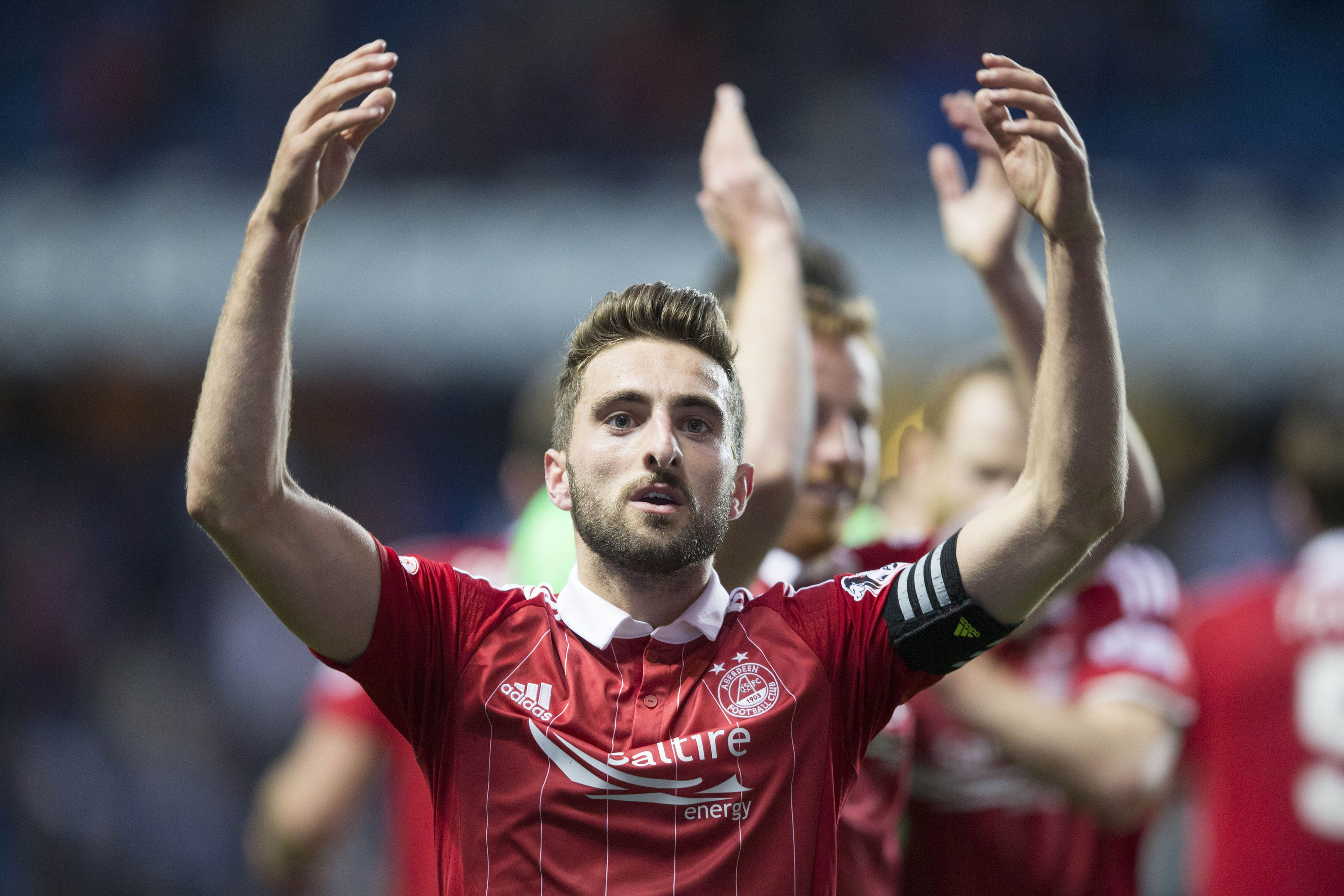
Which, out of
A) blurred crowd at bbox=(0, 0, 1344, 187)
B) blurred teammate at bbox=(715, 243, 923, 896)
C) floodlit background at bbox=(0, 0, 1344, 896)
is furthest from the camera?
blurred crowd at bbox=(0, 0, 1344, 187)

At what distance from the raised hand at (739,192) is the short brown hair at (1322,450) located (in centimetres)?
201

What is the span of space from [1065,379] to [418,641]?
116 cm

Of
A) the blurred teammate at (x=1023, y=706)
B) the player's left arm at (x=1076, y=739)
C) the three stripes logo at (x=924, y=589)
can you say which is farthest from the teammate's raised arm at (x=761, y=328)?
the player's left arm at (x=1076, y=739)

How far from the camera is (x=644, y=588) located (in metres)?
2.38

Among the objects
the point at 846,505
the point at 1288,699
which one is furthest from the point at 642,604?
the point at 1288,699

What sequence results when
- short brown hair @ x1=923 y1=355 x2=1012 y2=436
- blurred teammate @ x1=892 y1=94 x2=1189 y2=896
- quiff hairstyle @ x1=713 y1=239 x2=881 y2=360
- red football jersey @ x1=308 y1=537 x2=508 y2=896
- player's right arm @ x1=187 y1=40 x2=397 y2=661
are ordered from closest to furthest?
player's right arm @ x1=187 y1=40 x2=397 y2=661 → blurred teammate @ x1=892 y1=94 x2=1189 y2=896 → quiff hairstyle @ x1=713 y1=239 x2=881 y2=360 → short brown hair @ x1=923 y1=355 x2=1012 y2=436 → red football jersey @ x1=308 y1=537 x2=508 y2=896

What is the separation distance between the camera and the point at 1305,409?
170 inches

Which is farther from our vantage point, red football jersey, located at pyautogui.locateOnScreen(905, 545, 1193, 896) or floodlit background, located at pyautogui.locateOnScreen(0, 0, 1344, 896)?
floodlit background, located at pyautogui.locateOnScreen(0, 0, 1344, 896)

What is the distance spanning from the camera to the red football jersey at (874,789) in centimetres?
288

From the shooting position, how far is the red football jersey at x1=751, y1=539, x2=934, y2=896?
2.88m

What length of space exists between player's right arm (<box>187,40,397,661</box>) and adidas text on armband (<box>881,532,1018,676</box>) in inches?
36.0

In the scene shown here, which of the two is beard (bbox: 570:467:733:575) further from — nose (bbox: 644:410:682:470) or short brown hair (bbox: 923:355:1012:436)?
short brown hair (bbox: 923:355:1012:436)

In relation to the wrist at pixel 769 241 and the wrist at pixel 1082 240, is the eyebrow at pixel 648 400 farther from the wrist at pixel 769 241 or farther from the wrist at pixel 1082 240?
the wrist at pixel 769 241

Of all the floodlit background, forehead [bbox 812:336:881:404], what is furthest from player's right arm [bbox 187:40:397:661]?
the floodlit background
